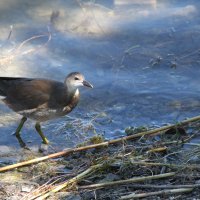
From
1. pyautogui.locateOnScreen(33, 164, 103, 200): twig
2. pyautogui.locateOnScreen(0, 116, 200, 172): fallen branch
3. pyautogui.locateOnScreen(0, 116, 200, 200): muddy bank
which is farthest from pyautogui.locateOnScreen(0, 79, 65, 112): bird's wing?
pyautogui.locateOnScreen(33, 164, 103, 200): twig

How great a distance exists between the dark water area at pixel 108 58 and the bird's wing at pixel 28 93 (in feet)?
1.19

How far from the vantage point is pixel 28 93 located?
643 cm

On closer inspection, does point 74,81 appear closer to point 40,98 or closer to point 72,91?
point 72,91

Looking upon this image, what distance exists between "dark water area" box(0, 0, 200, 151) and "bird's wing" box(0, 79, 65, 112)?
14.3 inches

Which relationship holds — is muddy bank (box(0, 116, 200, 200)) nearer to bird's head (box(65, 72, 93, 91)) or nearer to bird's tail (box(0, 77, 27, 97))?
bird's head (box(65, 72, 93, 91))

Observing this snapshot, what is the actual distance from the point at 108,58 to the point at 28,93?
80.6 inches

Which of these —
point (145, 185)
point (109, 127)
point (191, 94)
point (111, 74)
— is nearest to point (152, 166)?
point (145, 185)

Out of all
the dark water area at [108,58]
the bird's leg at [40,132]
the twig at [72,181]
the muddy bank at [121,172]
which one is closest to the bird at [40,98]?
the bird's leg at [40,132]

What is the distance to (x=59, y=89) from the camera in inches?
255

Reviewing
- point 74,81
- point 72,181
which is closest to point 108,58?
point 74,81

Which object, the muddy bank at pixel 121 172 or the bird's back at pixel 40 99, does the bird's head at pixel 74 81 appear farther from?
the muddy bank at pixel 121 172

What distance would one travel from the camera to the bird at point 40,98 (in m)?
6.39

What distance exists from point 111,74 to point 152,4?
7.51 ft

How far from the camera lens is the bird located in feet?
21.0
